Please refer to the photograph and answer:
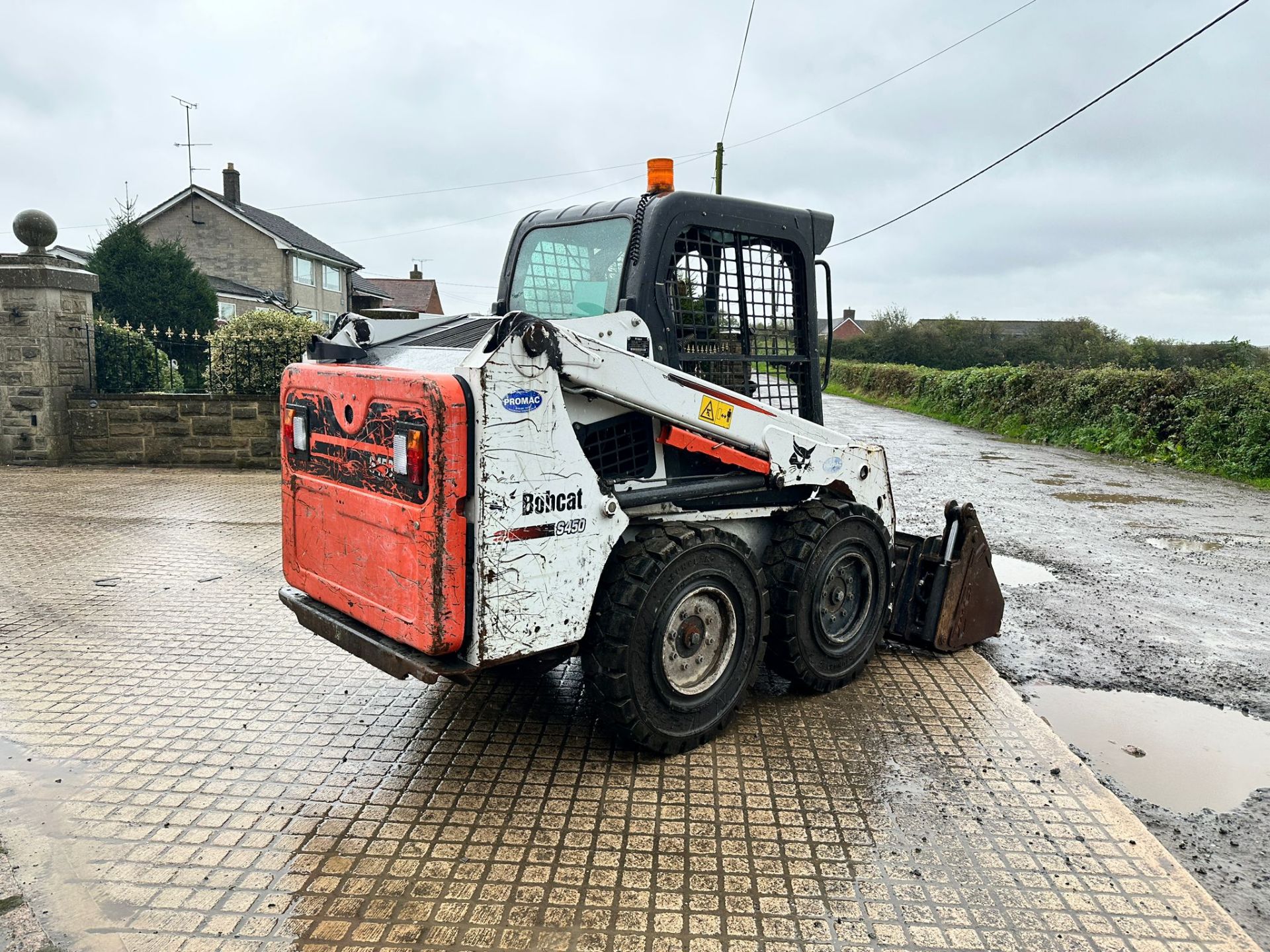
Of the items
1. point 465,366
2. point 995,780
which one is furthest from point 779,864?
point 465,366

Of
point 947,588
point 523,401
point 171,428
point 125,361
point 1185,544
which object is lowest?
point 1185,544

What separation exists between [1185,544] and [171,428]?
12458 mm

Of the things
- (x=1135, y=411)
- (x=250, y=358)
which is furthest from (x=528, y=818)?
(x=1135, y=411)

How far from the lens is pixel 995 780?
3.99 m

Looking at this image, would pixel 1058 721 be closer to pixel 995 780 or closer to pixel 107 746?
pixel 995 780

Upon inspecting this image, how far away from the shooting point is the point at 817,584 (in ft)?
15.3

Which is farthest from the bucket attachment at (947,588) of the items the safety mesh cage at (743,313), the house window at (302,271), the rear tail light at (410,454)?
the house window at (302,271)

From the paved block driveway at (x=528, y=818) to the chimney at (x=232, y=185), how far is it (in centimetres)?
3763

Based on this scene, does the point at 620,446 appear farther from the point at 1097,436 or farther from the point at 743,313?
the point at 1097,436

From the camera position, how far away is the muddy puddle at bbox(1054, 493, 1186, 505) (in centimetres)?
1221

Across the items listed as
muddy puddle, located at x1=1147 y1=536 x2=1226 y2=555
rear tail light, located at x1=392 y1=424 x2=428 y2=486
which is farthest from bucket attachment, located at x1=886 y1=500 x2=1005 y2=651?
muddy puddle, located at x1=1147 y1=536 x2=1226 y2=555

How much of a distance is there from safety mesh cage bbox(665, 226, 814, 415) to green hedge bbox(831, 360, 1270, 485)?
12700mm

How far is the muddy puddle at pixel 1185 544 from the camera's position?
366 inches

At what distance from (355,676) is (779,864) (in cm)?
272
